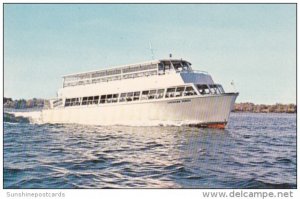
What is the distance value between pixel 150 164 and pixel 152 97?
989 centimetres

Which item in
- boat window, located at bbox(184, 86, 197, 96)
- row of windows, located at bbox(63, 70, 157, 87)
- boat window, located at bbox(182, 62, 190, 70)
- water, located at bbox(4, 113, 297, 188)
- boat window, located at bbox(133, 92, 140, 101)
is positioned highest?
boat window, located at bbox(182, 62, 190, 70)

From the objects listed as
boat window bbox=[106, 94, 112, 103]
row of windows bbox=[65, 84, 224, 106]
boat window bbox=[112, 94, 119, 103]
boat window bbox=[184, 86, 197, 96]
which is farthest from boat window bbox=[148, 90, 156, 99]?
boat window bbox=[106, 94, 112, 103]

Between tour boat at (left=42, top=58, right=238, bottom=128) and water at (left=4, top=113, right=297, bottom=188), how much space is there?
4000 millimetres

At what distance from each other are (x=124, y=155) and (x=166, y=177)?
2.70 meters

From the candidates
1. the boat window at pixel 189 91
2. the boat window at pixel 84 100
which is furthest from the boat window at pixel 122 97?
the boat window at pixel 189 91

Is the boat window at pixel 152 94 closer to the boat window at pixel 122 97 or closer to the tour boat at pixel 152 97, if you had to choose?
the tour boat at pixel 152 97

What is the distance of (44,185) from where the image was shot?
25.4 feet

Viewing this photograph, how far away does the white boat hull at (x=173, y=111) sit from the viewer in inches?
707

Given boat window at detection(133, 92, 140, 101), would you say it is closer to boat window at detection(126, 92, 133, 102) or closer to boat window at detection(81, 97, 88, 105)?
boat window at detection(126, 92, 133, 102)

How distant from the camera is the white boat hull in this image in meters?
18.0

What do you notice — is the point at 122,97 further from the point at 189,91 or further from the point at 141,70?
the point at 189,91

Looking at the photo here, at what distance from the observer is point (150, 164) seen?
9.46 metres

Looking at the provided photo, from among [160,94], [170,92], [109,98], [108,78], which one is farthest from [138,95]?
[108,78]

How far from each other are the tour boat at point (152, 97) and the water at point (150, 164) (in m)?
4.00
